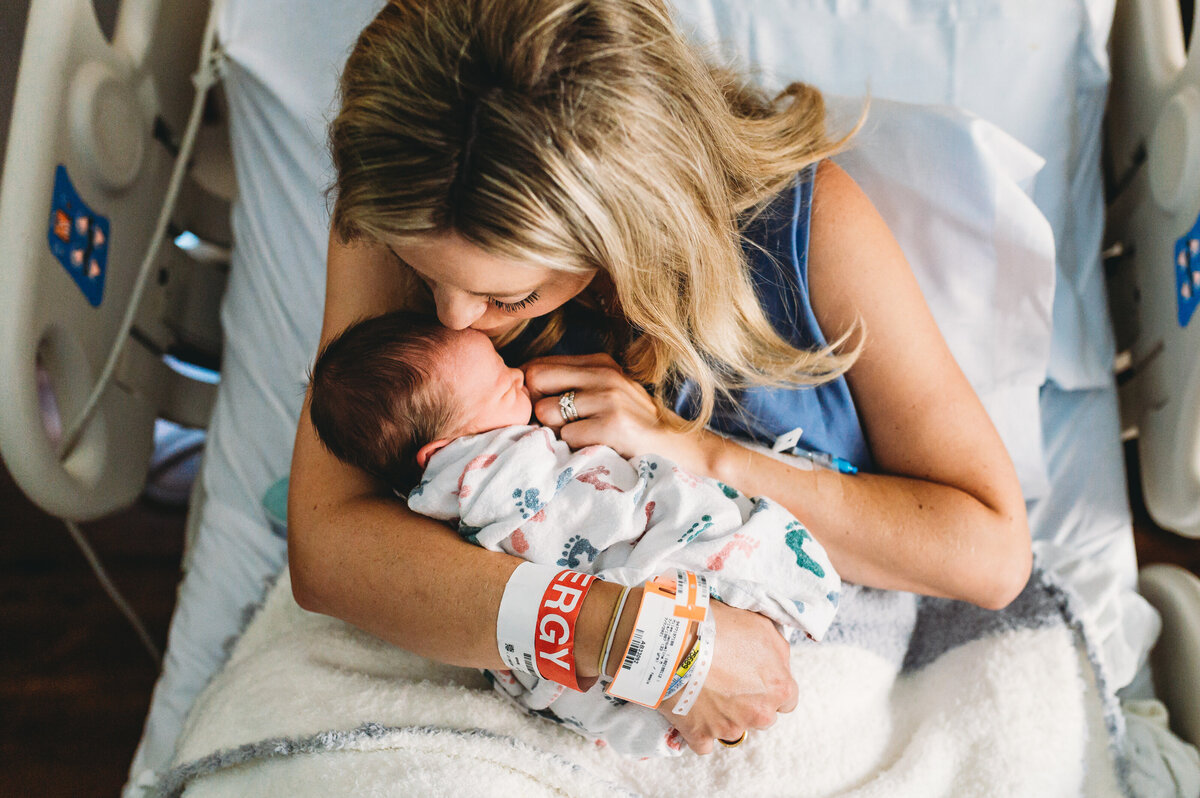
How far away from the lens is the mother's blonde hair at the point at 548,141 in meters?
0.87

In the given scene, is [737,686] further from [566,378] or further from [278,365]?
[278,365]

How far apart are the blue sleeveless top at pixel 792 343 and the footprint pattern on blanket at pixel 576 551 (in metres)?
0.30

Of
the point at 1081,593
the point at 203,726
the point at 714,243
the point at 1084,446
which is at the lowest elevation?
the point at 203,726

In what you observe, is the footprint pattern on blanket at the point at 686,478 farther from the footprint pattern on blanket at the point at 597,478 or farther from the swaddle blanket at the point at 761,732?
the swaddle blanket at the point at 761,732

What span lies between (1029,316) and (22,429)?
5.72ft

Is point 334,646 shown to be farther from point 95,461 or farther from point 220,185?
point 220,185

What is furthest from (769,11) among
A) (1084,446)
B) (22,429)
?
(22,429)

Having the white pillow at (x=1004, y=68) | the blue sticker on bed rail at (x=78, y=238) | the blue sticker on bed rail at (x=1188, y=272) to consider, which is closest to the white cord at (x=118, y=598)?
the blue sticker on bed rail at (x=78, y=238)

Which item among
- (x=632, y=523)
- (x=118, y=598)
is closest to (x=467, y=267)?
(x=632, y=523)

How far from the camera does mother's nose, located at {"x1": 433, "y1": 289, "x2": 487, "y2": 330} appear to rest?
102cm

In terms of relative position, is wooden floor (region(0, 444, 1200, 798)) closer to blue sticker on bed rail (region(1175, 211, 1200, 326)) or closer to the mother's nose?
blue sticker on bed rail (region(1175, 211, 1200, 326))

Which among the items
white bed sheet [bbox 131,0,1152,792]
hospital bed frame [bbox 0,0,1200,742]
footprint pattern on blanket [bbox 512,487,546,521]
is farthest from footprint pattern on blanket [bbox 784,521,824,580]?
hospital bed frame [bbox 0,0,1200,742]

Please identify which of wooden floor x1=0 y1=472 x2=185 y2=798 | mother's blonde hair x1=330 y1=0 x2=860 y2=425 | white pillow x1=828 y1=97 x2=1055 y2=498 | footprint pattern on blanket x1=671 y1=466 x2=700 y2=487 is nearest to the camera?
mother's blonde hair x1=330 y1=0 x2=860 y2=425

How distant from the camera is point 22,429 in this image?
135 centimetres
